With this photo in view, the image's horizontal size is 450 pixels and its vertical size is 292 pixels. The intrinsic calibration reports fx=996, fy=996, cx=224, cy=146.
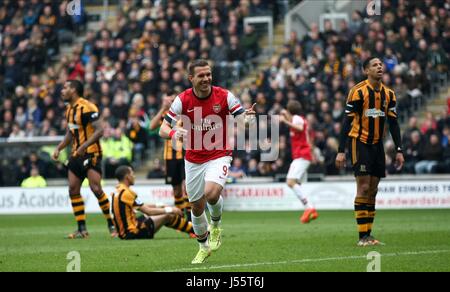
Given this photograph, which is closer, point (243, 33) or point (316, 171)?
point (316, 171)

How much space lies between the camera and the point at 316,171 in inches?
1059

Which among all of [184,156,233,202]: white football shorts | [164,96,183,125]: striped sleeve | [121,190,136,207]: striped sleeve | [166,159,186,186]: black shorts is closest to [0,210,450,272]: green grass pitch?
[121,190,136,207]: striped sleeve

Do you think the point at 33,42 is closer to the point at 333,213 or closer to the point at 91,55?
the point at 91,55

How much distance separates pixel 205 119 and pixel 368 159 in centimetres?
298

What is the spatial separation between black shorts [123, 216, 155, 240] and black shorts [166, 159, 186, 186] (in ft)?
9.73

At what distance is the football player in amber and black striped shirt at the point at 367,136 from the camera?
46.6ft

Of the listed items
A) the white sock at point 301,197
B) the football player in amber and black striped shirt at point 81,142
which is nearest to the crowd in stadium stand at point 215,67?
the white sock at point 301,197

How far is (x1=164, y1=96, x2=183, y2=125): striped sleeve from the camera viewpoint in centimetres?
1243

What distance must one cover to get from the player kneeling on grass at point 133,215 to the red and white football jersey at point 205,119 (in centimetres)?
373

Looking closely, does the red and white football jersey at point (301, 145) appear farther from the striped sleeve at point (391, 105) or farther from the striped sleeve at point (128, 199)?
the striped sleeve at point (391, 105)

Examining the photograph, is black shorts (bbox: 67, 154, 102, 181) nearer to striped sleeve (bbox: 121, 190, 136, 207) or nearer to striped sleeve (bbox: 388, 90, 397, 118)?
striped sleeve (bbox: 121, 190, 136, 207)
